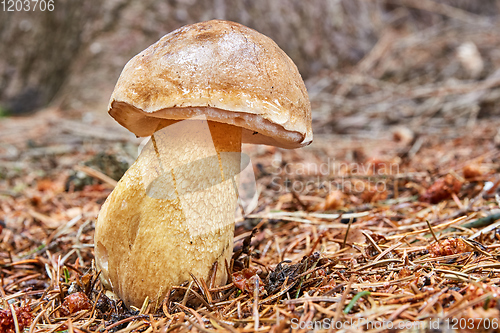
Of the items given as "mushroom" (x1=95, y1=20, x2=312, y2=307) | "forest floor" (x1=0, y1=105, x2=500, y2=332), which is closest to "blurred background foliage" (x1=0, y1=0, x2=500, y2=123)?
"forest floor" (x1=0, y1=105, x2=500, y2=332)

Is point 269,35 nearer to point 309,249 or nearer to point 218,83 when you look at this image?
point 309,249

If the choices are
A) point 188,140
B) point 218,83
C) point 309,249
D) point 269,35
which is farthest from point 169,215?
point 269,35

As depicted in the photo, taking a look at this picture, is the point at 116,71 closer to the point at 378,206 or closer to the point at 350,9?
the point at 378,206

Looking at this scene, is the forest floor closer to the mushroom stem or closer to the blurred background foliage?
the mushroom stem

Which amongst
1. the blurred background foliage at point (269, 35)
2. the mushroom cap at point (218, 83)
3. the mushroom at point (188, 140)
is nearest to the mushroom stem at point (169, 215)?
the mushroom at point (188, 140)

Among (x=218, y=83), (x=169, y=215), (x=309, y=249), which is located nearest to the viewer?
(x=218, y=83)
